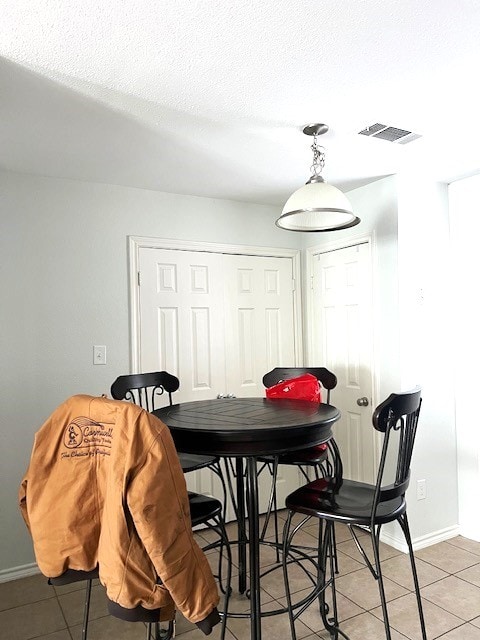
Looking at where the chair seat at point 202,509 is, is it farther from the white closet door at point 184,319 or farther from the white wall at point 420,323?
the white wall at point 420,323

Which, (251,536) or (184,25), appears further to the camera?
(251,536)

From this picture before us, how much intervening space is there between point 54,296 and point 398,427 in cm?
219

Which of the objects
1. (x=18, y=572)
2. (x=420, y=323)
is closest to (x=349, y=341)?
(x=420, y=323)

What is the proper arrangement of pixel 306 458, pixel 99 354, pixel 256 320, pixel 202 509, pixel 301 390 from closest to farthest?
pixel 202 509 → pixel 306 458 → pixel 301 390 → pixel 99 354 → pixel 256 320

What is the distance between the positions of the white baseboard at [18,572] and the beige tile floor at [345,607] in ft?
0.11

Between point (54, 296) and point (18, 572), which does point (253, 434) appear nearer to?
point (54, 296)

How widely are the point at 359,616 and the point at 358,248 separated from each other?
2263 mm

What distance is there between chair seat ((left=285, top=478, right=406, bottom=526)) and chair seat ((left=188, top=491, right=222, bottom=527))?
34cm

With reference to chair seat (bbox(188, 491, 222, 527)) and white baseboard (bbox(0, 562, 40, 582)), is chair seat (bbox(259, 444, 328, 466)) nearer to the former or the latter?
chair seat (bbox(188, 491, 222, 527))

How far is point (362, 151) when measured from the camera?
2.80 m

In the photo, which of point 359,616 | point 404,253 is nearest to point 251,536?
point 359,616

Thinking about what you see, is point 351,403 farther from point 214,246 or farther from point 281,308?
point 214,246

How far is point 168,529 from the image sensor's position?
1.50m

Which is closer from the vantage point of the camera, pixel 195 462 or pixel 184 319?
pixel 195 462
